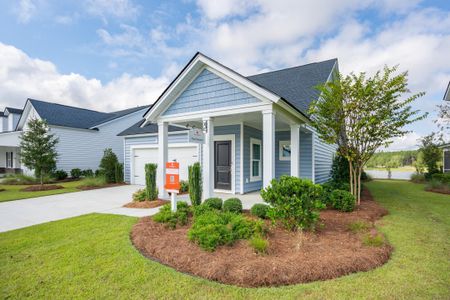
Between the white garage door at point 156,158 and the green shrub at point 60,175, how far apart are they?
20.3ft

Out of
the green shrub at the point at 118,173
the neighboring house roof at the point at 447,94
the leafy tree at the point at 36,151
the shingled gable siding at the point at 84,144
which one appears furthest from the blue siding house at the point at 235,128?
the neighboring house roof at the point at 447,94

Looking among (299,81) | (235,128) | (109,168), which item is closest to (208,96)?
(235,128)

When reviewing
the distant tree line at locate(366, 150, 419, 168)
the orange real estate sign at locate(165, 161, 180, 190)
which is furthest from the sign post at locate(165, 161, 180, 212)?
the distant tree line at locate(366, 150, 419, 168)

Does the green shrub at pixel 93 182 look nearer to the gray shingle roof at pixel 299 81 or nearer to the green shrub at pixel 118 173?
the green shrub at pixel 118 173

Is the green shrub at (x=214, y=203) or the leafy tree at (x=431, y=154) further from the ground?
the leafy tree at (x=431, y=154)

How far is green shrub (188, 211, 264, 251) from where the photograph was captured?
10.9 feet

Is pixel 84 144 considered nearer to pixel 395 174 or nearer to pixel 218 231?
pixel 218 231

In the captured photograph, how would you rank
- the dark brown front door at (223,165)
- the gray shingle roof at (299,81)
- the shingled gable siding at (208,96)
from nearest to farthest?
the shingled gable siding at (208,96), the dark brown front door at (223,165), the gray shingle roof at (299,81)

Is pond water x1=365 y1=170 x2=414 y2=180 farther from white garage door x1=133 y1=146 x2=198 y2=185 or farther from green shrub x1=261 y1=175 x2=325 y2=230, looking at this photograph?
green shrub x1=261 y1=175 x2=325 y2=230

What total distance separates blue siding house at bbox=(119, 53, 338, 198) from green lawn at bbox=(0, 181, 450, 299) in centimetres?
301

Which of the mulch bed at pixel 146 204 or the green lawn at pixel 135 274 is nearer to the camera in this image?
the green lawn at pixel 135 274

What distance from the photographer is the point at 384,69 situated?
6.09 meters

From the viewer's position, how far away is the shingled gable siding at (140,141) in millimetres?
11061

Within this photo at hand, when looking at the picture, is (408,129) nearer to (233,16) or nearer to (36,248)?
(233,16)
